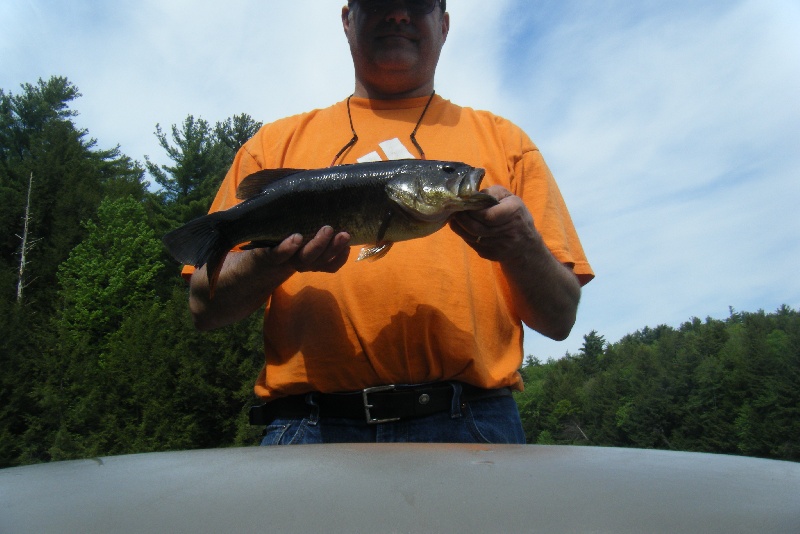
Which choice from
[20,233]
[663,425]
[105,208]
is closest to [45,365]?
[105,208]

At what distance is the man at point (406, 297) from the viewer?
2752mm

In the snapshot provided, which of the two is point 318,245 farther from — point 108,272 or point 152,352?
point 108,272

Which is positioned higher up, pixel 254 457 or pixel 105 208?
pixel 105 208

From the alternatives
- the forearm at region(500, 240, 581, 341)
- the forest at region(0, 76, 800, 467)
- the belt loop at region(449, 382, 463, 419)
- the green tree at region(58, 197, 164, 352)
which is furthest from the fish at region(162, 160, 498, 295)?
the green tree at region(58, 197, 164, 352)

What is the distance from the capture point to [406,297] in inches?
113

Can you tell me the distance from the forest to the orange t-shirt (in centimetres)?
1900

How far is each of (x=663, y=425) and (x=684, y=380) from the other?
3.44m

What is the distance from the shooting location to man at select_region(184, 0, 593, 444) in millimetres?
2752

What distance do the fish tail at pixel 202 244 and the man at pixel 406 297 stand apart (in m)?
0.14

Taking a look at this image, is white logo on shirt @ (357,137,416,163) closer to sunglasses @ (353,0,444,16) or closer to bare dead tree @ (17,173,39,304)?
sunglasses @ (353,0,444,16)

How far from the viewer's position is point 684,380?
40.9 m

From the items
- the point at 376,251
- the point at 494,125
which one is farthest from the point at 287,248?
the point at 494,125

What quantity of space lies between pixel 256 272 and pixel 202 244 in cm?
26

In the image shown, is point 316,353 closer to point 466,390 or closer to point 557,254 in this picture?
point 466,390
